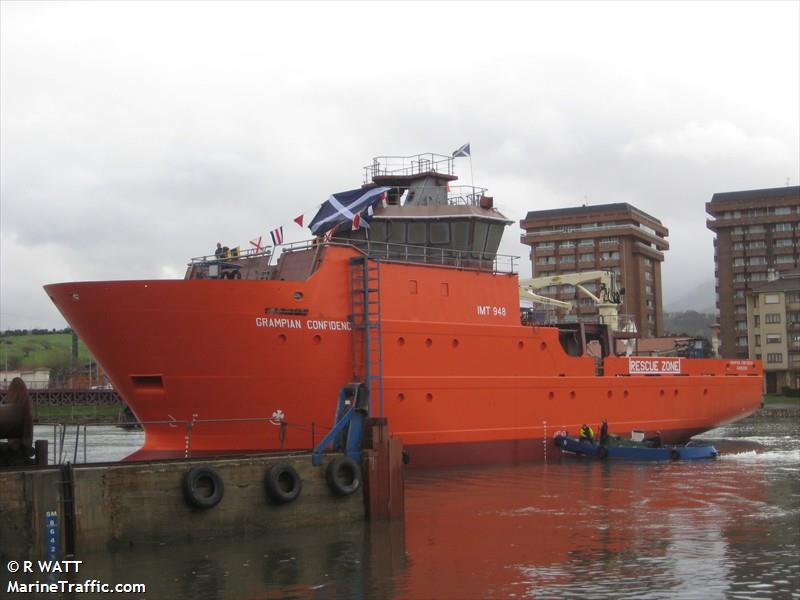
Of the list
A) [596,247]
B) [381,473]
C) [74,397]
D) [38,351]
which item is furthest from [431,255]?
[38,351]

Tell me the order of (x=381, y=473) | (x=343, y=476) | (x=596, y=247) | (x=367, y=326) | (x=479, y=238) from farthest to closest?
(x=596, y=247) → (x=479, y=238) → (x=367, y=326) → (x=381, y=473) → (x=343, y=476)

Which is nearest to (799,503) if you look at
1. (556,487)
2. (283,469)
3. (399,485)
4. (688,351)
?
(556,487)

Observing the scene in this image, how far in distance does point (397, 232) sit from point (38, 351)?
12679 centimetres

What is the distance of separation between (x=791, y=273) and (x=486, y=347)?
65.8 m

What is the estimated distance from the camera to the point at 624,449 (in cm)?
3206

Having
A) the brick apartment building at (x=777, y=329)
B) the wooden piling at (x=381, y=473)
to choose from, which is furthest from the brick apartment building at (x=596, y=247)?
the wooden piling at (x=381, y=473)

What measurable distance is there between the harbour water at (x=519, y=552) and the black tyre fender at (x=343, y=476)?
0.72 metres

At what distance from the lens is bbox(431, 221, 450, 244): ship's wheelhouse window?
30.6 m

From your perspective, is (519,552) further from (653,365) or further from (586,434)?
(653,365)

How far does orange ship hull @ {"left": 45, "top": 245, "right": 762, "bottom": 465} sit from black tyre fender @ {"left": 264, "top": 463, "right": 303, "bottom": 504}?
4.90 feet

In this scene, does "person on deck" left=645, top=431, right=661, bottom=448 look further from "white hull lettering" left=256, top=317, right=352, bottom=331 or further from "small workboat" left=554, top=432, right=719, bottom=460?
"white hull lettering" left=256, top=317, right=352, bottom=331

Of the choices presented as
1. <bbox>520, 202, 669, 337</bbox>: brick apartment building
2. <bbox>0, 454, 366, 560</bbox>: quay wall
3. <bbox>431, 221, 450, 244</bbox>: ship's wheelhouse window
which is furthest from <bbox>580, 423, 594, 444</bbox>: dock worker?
<bbox>520, 202, 669, 337</bbox>: brick apartment building

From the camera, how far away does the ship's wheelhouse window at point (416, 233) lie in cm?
3045

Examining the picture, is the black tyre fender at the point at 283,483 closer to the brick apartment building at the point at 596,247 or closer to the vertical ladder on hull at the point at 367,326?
the vertical ladder on hull at the point at 367,326
